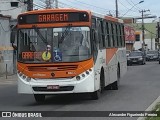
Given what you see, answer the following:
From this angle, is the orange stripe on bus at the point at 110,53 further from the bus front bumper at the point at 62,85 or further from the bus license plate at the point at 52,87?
the bus license plate at the point at 52,87

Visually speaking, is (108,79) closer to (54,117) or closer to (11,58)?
(54,117)

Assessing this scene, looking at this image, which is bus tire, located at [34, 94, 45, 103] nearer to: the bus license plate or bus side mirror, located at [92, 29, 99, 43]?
the bus license plate

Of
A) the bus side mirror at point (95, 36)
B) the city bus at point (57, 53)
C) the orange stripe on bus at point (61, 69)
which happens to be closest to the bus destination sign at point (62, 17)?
the city bus at point (57, 53)

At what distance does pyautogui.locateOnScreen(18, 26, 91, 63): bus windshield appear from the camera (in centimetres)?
1483

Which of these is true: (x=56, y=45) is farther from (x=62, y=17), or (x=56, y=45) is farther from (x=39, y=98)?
(x=39, y=98)

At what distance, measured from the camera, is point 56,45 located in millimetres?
14961

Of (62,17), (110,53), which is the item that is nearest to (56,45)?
(62,17)

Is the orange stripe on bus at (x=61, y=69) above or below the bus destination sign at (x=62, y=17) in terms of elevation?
below

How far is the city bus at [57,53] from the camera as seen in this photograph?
48.4ft

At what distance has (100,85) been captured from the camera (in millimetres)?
16375

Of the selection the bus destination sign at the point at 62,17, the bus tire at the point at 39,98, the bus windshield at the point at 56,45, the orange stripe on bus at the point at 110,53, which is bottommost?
the bus tire at the point at 39,98

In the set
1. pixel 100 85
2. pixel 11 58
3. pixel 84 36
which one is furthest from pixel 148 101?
pixel 11 58

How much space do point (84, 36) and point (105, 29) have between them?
9.65ft

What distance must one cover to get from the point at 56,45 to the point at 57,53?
287mm
